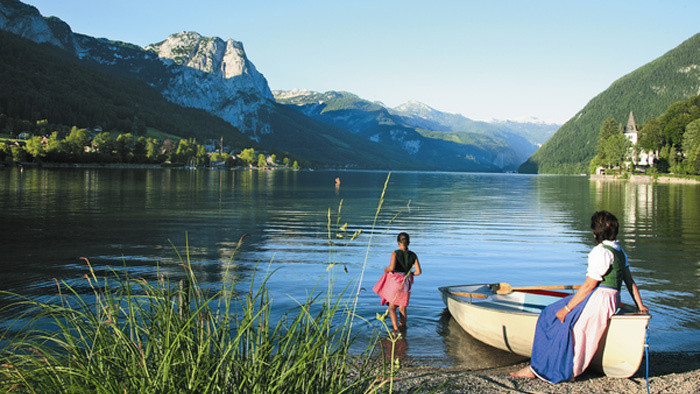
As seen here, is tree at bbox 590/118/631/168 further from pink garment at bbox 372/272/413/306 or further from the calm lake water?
pink garment at bbox 372/272/413/306

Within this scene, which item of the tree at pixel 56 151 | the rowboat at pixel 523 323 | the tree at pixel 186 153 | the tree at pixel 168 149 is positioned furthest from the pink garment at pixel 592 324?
the tree at pixel 186 153

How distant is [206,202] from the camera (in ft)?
138

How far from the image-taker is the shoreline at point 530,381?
656cm

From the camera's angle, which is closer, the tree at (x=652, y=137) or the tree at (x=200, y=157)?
the tree at (x=652, y=137)

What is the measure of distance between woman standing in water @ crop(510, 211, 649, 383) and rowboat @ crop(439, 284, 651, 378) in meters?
0.28

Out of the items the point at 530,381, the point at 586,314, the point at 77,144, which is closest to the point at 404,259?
the point at 530,381

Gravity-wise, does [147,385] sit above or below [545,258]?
above

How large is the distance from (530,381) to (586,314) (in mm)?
1254

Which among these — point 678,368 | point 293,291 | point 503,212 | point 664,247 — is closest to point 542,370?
point 678,368

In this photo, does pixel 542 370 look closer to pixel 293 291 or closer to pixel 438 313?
pixel 438 313

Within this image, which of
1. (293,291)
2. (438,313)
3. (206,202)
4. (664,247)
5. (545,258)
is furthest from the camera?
(206,202)

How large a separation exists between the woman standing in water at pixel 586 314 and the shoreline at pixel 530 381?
30cm

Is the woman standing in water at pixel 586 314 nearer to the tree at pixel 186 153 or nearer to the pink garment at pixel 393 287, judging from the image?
the pink garment at pixel 393 287

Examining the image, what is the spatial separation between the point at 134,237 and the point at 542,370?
19.1 metres
